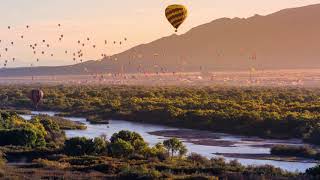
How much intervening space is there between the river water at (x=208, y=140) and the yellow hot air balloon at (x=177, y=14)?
8.19 m

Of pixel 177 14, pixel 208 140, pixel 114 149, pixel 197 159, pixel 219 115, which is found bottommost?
pixel 197 159

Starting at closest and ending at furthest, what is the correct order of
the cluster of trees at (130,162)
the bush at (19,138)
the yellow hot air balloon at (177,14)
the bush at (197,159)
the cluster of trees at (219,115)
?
1. the cluster of trees at (130,162)
2. the bush at (197,159)
3. the bush at (19,138)
4. the yellow hot air balloon at (177,14)
5. the cluster of trees at (219,115)

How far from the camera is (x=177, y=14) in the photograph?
55406 millimetres

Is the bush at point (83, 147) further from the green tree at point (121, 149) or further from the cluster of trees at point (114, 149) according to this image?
the green tree at point (121, 149)

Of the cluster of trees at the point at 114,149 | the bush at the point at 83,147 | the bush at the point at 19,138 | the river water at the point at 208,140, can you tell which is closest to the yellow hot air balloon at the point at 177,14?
the river water at the point at 208,140

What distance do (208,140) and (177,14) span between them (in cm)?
977

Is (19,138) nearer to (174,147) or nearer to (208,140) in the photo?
(174,147)

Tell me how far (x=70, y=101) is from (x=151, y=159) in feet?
216

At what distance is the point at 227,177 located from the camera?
28.5m

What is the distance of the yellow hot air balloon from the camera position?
182 feet

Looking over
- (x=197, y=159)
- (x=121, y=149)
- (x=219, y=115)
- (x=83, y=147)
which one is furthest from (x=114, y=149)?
(x=219, y=115)

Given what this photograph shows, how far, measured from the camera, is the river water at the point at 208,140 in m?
38.5

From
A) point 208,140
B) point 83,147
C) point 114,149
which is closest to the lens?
point 114,149

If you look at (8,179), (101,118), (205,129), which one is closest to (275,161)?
(8,179)
